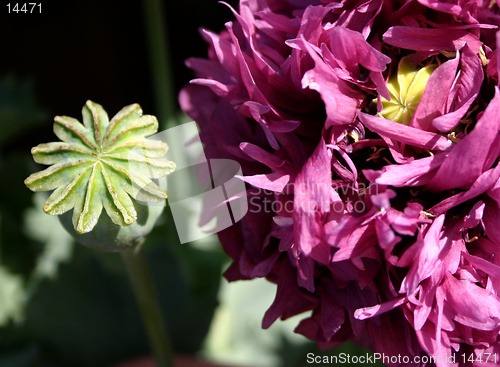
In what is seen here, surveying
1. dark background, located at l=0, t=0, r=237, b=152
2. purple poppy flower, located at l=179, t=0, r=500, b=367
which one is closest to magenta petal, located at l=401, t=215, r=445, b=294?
purple poppy flower, located at l=179, t=0, r=500, b=367

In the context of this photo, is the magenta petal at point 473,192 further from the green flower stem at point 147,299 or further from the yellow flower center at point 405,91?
the green flower stem at point 147,299

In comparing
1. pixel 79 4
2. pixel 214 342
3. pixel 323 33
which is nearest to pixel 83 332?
pixel 214 342

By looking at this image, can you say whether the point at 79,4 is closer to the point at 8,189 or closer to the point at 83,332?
the point at 8,189

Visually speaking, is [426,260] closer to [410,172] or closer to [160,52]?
[410,172]

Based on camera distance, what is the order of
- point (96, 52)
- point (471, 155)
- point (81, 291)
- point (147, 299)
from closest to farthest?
point (471, 155), point (147, 299), point (81, 291), point (96, 52)

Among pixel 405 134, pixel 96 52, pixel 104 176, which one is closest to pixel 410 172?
pixel 405 134

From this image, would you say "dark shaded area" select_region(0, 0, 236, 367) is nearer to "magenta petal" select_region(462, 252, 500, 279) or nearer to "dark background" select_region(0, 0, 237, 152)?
"dark background" select_region(0, 0, 237, 152)

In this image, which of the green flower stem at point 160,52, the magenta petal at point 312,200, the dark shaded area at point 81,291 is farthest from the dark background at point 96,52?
the magenta petal at point 312,200

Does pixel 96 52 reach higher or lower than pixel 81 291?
higher
